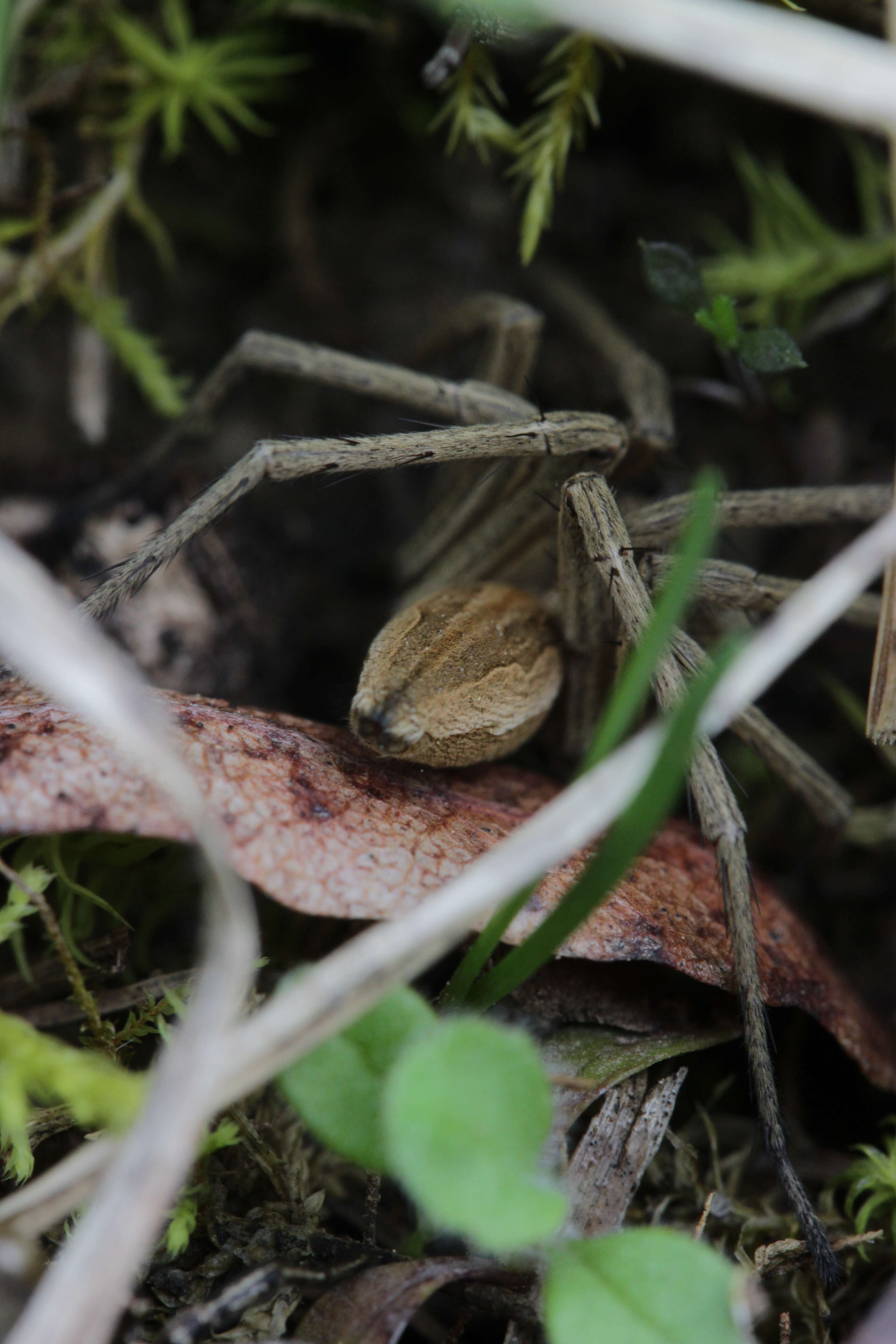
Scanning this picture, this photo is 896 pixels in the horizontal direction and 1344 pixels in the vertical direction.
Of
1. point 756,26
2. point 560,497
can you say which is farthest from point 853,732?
point 756,26

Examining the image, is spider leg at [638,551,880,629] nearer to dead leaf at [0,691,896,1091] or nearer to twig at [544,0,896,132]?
dead leaf at [0,691,896,1091]

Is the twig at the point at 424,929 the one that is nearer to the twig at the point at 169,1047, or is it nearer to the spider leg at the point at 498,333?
the twig at the point at 169,1047

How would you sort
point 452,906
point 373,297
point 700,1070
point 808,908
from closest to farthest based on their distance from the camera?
point 452,906 < point 700,1070 < point 808,908 < point 373,297

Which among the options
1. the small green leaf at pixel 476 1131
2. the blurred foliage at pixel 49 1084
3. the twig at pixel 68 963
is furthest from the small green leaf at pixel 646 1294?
the twig at pixel 68 963

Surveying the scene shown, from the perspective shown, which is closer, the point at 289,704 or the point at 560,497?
the point at 560,497

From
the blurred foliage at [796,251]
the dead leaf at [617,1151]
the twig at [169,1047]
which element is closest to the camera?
the twig at [169,1047]

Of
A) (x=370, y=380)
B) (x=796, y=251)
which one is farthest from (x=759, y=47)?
(x=796, y=251)

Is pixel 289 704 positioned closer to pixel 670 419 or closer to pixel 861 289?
pixel 670 419
